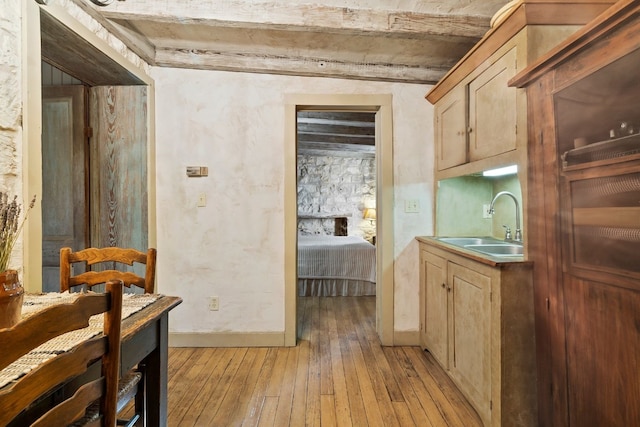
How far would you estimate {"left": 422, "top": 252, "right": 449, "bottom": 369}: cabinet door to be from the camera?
212 centimetres

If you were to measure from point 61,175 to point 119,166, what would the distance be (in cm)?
40

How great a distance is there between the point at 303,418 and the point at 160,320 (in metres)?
1.00

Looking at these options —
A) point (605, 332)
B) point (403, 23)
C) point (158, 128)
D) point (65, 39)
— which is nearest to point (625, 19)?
point (605, 332)

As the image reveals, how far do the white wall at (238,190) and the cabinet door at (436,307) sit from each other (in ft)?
0.75

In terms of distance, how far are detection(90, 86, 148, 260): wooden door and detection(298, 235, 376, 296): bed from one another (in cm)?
212

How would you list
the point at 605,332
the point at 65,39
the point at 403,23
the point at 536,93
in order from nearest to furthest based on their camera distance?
the point at 605,332 < the point at 536,93 < the point at 65,39 < the point at 403,23

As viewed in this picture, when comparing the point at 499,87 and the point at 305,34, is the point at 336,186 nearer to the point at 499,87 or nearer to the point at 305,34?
the point at 305,34

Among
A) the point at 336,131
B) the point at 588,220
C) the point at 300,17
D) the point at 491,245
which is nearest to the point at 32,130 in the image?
the point at 300,17

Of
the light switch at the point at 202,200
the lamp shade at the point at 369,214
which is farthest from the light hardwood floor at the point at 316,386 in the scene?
the lamp shade at the point at 369,214

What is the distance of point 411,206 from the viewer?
8.75ft

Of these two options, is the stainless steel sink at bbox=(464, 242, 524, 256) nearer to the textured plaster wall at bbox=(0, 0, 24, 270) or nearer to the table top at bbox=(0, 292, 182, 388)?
the table top at bbox=(0, 292, 182, 388)

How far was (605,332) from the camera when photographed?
116 centimetres

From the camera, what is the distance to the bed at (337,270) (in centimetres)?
420

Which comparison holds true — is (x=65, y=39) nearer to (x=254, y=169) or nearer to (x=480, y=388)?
(x=254, y=169)
